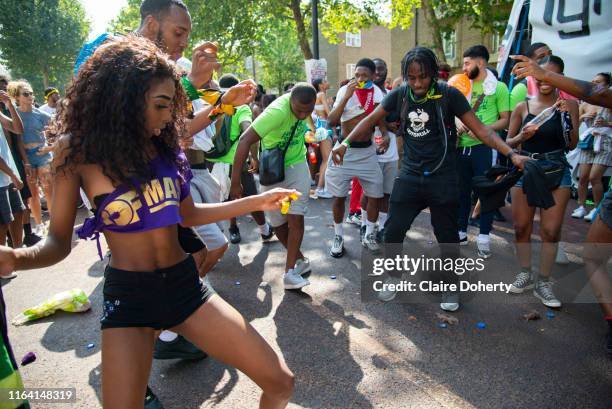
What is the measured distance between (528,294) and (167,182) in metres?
3.60

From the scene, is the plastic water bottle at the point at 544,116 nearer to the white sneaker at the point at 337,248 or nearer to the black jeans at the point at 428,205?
the black jeans at the point at 428,205

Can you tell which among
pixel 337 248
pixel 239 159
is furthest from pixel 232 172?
pixel 337 248

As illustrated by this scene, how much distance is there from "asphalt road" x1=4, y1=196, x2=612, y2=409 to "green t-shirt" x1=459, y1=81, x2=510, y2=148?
59.6 inches

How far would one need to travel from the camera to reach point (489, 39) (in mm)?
16859

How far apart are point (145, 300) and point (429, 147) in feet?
8.99

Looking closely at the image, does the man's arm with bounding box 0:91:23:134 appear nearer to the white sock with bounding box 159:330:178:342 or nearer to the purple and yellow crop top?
the white sock with bounding box 159:330:178:342

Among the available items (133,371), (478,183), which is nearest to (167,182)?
(133,371)

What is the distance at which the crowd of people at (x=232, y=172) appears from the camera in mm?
1775

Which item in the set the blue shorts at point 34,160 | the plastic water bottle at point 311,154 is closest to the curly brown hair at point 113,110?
the blue shorts at point 34,160

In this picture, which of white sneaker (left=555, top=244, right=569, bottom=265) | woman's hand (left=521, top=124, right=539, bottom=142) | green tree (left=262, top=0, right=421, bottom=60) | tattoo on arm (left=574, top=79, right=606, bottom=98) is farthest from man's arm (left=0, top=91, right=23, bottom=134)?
green tree (left=262, top=0, right=421, bottom=60)

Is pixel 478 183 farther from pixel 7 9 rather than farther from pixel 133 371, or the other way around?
pixel 7 9

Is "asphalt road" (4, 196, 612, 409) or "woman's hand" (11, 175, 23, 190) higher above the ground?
"woman's hand" (11, 175, 23, 190)

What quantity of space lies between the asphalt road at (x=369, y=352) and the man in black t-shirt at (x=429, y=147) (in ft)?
2.00

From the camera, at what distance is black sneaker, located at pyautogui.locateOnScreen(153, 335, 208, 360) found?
3088 mm
